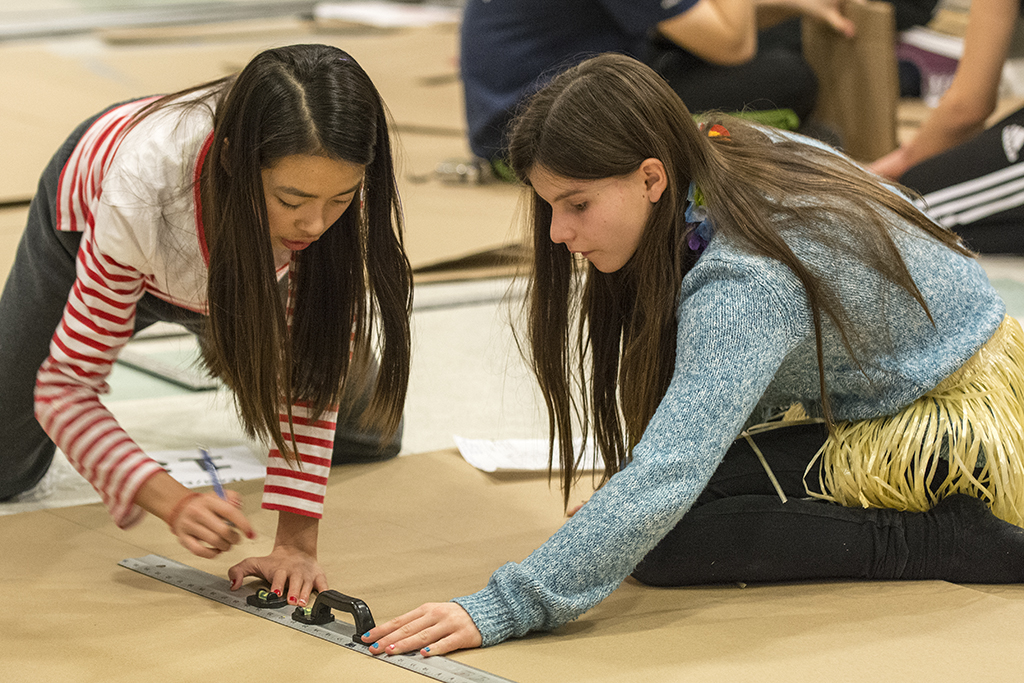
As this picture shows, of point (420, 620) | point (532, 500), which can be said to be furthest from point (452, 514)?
point (420, 620)

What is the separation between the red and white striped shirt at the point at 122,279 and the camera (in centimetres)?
129

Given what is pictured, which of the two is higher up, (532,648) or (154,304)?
(154,304)

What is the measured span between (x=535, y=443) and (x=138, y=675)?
0.82 meters

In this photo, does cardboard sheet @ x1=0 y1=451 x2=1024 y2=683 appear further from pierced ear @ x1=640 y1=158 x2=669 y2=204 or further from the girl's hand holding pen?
pierced ear @ x1=640 y1=158 x2=669 y2=204

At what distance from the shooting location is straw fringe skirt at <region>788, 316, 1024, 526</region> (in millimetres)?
1343

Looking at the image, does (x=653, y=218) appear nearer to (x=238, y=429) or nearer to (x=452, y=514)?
(x=452, y=514)

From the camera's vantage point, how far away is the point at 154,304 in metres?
1.55

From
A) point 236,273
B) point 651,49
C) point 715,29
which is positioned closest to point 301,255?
point 236,273

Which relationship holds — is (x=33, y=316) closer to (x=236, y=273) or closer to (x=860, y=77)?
(x=236, y=273)

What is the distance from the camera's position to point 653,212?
4.17 ft

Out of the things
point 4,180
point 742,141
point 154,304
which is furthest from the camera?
point 4,180

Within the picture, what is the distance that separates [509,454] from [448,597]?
0.48 m

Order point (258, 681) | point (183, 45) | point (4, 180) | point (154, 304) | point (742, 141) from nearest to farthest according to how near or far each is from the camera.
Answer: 1. point (258, 681)
2. point (742, 141)
3. point (154, 304)
4. point (4, 180)
5. point (183, 45)

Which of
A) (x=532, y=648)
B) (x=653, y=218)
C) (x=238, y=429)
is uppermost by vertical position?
(x=653, y=218)
